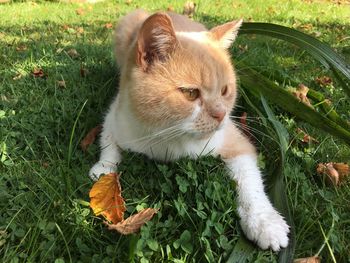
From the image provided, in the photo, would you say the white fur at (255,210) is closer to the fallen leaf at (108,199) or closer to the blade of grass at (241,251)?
the blade of grass at (241,251)

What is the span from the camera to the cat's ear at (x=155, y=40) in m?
1.63

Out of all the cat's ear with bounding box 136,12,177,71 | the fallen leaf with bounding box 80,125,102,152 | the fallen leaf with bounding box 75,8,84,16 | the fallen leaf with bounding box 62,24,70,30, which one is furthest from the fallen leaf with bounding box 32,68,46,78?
the fallen leaf with bounding box 75,8,84,16

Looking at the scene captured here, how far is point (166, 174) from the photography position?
1.80 metres

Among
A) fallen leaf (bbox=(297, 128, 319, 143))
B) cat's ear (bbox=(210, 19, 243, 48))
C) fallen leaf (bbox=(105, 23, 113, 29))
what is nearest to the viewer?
cat's ear (bbox=(210, 19, 243, 48))

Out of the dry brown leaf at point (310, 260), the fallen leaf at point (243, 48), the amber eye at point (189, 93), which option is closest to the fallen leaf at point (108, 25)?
the fallen leaf at point (243, 48)

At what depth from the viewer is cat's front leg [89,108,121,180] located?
1.88m

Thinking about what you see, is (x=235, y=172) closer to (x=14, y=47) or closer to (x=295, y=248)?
(x=295, y=248)

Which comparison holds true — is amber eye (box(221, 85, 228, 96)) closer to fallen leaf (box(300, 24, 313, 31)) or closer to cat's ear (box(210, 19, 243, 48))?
cat's ear (box(210, 19, 243, 48))

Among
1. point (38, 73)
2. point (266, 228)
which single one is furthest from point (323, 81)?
point (38, 73)

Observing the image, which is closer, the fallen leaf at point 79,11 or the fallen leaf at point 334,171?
the fallen leaf at point 334,171

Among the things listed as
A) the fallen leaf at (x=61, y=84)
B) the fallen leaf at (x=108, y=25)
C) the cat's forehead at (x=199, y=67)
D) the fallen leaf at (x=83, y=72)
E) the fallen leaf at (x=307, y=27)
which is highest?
the cat's forehead at (x=199, y=67)

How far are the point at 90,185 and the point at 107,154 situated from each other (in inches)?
11.0

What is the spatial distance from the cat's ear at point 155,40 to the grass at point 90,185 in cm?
48

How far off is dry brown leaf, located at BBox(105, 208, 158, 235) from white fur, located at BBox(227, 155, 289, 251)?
0.38m
